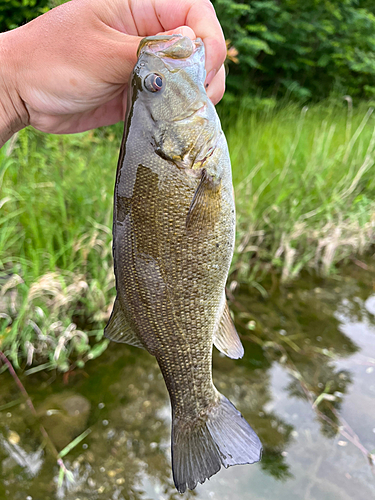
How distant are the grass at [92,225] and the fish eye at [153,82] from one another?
159cm

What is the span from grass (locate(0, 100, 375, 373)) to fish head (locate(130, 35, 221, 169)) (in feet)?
5.05

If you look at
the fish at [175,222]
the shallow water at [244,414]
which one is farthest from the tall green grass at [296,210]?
the fish at [175,222]

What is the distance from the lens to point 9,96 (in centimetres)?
163

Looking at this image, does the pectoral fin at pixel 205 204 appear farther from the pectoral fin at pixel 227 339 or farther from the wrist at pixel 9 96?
the wrist at pixel 9 96

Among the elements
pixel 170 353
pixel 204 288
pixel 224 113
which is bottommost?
pixel 170 353

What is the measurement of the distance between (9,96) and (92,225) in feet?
4.29

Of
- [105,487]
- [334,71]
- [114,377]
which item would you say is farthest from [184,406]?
[334,71]

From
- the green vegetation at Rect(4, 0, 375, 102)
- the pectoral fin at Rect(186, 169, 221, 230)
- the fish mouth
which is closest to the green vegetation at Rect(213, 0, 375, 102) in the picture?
the green vegetation at Rect(4, 0, 375, 102)

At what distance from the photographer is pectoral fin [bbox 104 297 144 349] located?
50.5 inches

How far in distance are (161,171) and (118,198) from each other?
7.1 inches

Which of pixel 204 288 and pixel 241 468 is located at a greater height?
pixel 204 288

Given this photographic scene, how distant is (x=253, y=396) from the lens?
2.49 m

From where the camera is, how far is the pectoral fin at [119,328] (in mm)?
1283

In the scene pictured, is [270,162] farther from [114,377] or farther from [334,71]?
[334,71]
